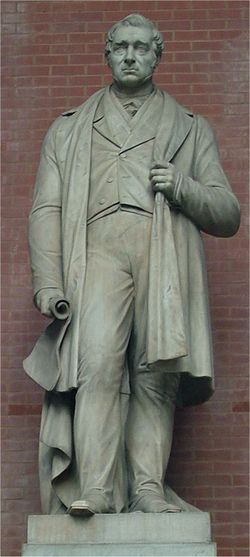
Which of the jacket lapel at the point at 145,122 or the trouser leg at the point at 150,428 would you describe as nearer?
the trouser leg at the point at 150,428

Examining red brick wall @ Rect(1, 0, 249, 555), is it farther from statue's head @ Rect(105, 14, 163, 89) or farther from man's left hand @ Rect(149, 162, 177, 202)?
man's left hand @ Rect(149, 162, 177, 202)

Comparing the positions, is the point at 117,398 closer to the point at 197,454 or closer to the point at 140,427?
the point at 140,427

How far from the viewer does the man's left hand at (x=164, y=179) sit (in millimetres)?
11742

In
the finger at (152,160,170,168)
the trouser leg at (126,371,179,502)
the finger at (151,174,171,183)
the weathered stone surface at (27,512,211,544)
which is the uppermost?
the finger at (152,160,170,168)

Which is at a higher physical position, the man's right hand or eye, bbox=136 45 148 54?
eye, bbox=136 45 148 54

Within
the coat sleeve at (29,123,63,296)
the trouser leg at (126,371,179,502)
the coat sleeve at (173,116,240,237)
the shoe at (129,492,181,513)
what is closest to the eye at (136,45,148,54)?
the coat sleeve at (173,116,240,237)

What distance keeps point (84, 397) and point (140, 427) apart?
404 millimetres

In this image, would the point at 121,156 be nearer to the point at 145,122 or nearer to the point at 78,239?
the point at 145,122

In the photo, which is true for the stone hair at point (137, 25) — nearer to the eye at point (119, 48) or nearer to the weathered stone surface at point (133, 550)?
the eye at point (119, 48)

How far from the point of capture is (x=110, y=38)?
12250 millimetres

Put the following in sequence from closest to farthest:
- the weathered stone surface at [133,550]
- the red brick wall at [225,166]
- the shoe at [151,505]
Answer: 1. the weathered stone surface at [133,550]
2. the shoe at [151,505]
3. the red brick wall at [225,166]

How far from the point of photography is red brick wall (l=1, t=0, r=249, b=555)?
42.7 ft

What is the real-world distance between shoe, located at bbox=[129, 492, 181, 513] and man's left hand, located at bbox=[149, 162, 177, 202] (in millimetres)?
1670

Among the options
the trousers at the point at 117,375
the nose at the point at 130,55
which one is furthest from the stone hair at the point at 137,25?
the trousers at the point at 117,375
